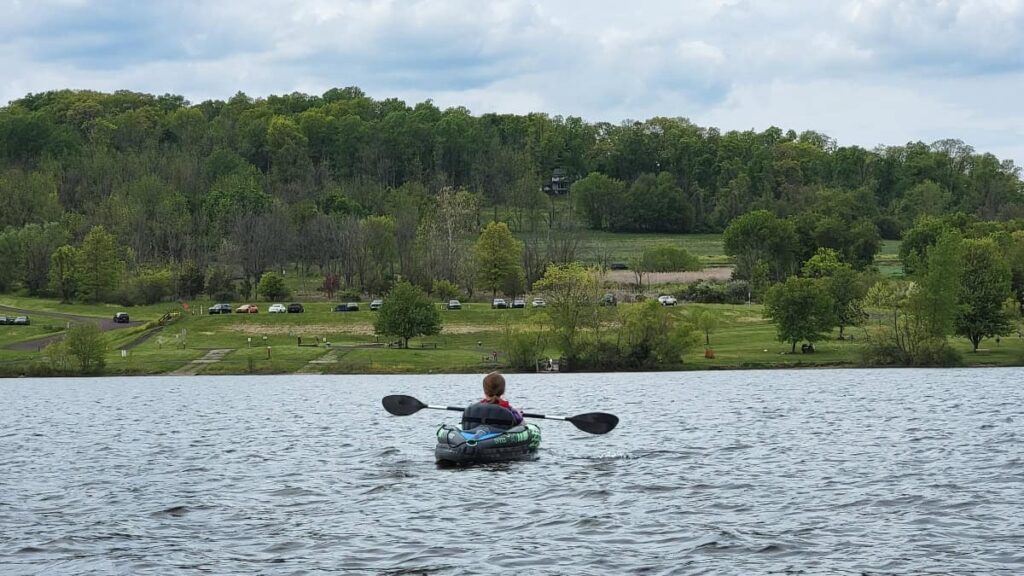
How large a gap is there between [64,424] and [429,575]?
1761 inches

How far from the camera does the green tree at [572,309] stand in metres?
111

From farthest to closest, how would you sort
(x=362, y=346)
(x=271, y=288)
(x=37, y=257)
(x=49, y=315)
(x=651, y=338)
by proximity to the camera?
(x=37, y=257), (x=271, y=288), (x=49, y=315), (x=362, y=346), (x=651, y=338)

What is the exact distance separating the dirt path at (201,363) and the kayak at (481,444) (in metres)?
75.6

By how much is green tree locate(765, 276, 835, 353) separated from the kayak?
76.0m

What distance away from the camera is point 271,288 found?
166 meters

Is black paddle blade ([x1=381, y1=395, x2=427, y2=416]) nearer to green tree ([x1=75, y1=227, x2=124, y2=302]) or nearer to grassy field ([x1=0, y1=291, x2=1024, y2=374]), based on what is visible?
grassy field ([x1=0, y1=291, x2=1024, y2=374])

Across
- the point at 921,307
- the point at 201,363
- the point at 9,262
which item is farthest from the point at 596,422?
the point at 9,262

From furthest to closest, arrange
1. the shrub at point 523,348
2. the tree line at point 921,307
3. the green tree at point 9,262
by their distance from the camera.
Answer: the green tree at point 9,262, the shrub at point 523,348, the tree line at point 921,307

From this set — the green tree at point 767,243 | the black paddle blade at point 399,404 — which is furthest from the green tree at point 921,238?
the black paddle blade at point 399,404

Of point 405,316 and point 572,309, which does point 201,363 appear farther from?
point 572,309

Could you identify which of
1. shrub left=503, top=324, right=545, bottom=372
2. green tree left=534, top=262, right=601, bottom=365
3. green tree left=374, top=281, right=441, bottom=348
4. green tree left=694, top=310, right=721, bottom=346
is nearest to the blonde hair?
shrub left=503, top=324, right=545, bottom=372

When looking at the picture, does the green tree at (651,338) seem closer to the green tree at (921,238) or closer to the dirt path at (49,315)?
the dirt path at (49,315)

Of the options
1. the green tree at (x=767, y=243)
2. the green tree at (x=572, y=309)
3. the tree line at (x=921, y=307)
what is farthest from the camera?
the green tree at (x=767, y=243)

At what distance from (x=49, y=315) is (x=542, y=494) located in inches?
5159
